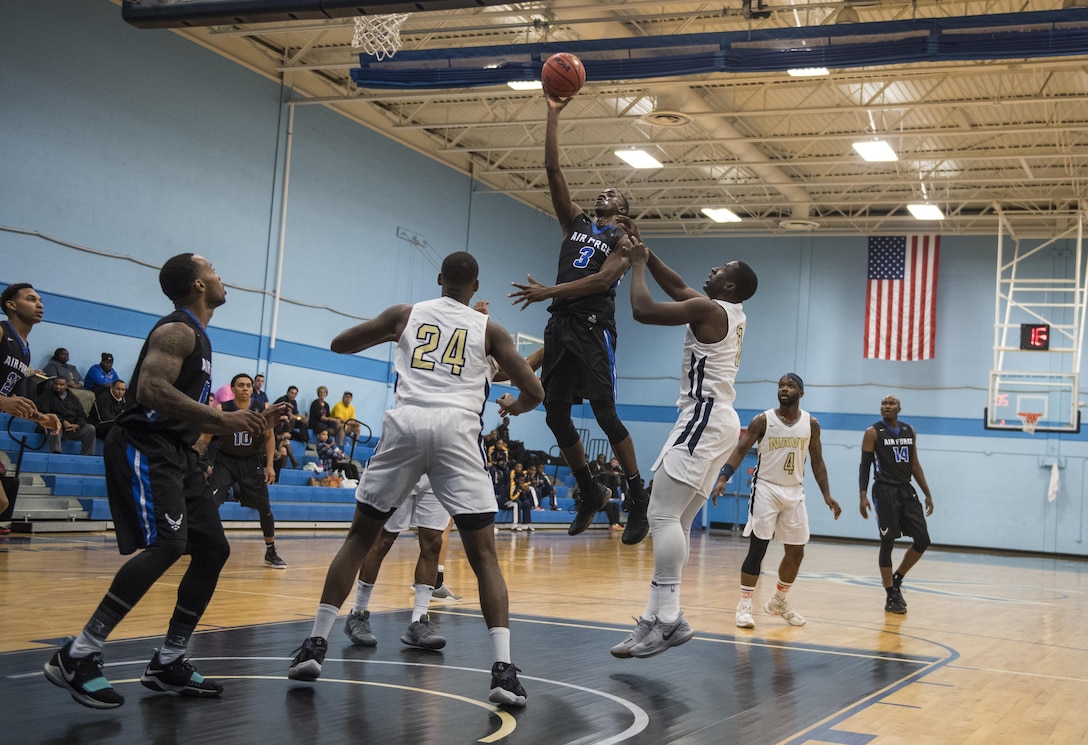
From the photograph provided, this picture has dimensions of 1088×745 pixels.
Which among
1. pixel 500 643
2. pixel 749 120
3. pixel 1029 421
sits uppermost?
pixel 749 120

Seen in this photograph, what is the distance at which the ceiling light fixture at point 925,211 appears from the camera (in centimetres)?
2351

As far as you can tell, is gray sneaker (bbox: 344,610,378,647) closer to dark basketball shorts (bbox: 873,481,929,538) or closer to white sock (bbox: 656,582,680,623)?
white sock (bbox: 656,582,680,623)

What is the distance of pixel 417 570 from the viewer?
6773 millimetres

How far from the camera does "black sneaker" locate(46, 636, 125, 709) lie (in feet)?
13.6

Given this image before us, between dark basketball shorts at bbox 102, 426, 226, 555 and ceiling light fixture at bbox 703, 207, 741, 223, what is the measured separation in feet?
74.6

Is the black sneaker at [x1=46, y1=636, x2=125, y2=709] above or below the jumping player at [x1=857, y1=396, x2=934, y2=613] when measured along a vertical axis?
below

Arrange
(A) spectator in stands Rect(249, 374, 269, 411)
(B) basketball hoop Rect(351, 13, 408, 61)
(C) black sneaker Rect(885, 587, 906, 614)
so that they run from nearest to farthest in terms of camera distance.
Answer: (C) black sneaker Rect(885, 587, 906, 614)
(B) basketball hoop Rect(351, 13, 408, 61)
(A) spectator in stands Rect(249, 374, 269, 411)

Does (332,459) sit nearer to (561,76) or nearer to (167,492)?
(561,76)

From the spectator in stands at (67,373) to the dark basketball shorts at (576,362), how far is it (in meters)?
10.5

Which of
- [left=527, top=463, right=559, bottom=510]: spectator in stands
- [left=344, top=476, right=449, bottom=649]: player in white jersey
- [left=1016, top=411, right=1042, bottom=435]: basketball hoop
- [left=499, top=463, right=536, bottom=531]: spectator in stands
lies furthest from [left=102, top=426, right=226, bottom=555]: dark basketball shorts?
[left=1016, top=411, right=1042, bottom=435]: basketball hoop

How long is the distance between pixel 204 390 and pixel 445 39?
50.1ft

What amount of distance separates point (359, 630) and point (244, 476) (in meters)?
4.61

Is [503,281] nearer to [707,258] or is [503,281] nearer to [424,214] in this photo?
[424,214]

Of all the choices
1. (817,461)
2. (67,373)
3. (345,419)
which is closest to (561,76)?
(817,461)
